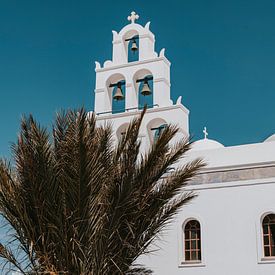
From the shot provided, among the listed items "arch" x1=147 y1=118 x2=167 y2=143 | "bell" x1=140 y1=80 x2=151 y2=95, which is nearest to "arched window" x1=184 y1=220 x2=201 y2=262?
"arch" x1=147 y1=118 x2=167 y2=143

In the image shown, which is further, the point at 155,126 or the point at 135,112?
the point at 155,126

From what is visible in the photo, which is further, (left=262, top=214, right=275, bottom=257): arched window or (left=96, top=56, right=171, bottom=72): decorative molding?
(left=96, top=56, right=171, bottom=72): decorative molding

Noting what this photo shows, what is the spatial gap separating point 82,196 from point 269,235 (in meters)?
5.94

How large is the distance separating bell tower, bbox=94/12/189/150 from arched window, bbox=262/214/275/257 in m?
2.99

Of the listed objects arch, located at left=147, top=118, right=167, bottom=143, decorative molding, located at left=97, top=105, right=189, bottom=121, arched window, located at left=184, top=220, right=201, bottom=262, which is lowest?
arched window, located at left=184, top=220, right=201, bottom=262

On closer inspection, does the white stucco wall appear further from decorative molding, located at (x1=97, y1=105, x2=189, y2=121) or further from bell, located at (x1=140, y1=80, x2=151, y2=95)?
bell, located at (x1=140, y1=80, x2=151, y2=95)

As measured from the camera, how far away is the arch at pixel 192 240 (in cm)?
1341

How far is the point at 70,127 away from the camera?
9148 mm

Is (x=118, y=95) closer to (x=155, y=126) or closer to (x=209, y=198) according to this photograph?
(x=155, y=126)

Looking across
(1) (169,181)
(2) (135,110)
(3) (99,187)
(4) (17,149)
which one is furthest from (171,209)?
(2) (135,110)

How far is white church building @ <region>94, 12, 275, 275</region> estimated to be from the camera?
1279cm

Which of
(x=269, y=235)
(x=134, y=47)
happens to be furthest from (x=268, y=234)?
(x=134, y=47)

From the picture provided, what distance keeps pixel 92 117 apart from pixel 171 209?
2099 millimetres

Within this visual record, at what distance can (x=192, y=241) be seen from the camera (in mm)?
13531
